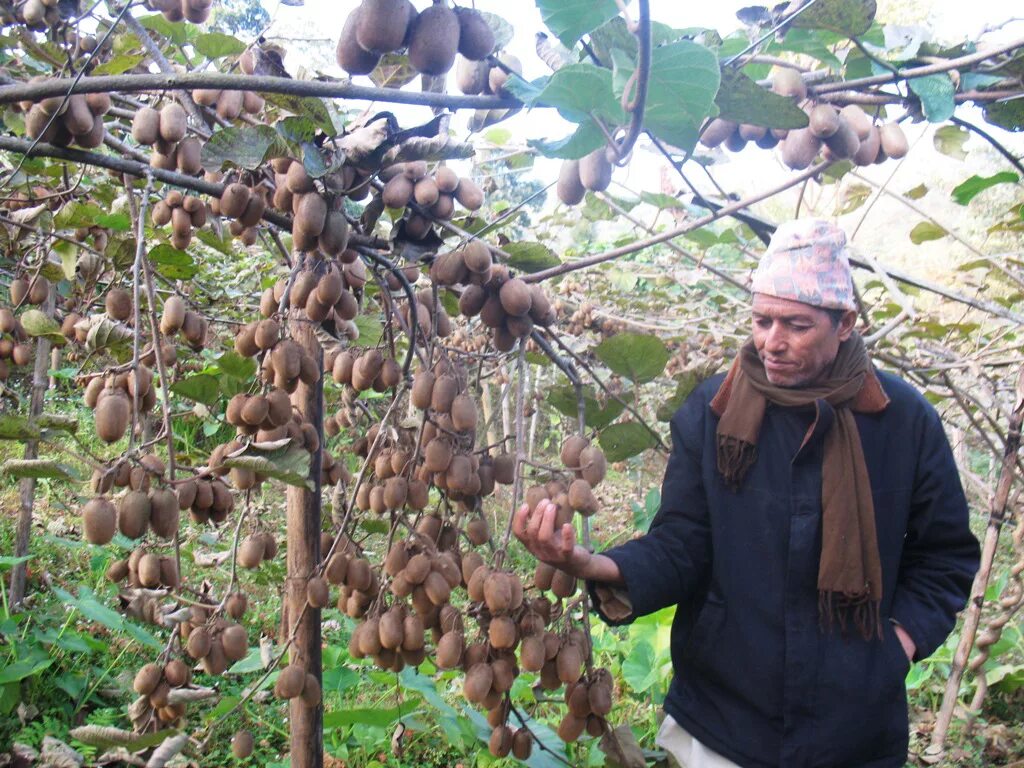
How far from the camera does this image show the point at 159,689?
130 cm

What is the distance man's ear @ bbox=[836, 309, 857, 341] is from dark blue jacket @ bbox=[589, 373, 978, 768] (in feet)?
0.41

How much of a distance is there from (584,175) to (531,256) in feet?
1.17

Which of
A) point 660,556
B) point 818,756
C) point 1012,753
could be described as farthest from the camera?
point 1012,753

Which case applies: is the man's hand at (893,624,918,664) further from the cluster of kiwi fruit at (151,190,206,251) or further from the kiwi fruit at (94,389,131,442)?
the cluster of kiwi fruit at (151,190,206,251)

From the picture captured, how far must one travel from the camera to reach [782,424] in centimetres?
149

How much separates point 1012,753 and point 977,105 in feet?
8.25

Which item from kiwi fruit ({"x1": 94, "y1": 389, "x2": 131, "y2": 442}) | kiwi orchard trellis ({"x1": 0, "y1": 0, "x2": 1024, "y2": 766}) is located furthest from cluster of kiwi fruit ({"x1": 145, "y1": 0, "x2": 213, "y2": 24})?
kiwi fruit ({"x1": 94, "y1": 389, "x2": 131, "y2": 442})

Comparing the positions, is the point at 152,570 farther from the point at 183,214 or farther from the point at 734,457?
the point at 734,457

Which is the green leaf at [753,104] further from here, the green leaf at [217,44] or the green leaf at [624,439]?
the green leaf at [217,44]

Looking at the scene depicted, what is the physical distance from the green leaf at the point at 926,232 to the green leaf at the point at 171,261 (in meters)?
1.79

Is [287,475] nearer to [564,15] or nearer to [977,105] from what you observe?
[564,15]

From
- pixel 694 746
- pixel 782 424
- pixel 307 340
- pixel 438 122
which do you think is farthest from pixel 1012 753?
pixel 438 122

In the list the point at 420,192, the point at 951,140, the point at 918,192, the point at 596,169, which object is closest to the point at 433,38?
the point at 596,169

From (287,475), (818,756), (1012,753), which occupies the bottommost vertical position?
(1012,753)
